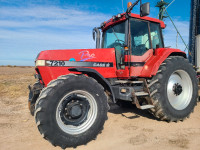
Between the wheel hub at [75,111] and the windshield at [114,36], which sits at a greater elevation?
the windshield at [114,36]

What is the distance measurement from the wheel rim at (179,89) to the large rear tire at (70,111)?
2.05 metres

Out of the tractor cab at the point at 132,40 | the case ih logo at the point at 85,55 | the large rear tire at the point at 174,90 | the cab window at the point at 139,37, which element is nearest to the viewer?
the case ih logo at the point at 85,55

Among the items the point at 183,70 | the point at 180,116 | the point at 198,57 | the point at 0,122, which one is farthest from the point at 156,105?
the point at 0,122

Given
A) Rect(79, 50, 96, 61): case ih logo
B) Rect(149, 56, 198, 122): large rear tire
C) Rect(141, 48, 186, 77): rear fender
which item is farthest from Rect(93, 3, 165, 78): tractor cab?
Rect(79, 50, 96, 61): case ih logo

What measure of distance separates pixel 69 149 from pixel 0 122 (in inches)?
87.7

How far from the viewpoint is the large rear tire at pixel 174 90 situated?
3844mm

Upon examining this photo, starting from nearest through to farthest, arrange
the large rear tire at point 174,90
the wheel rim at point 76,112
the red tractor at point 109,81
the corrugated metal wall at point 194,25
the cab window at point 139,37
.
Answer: the red tractor at point 109,81
the wheel rim at point 76,112
the large rear tire at point 174,90
the cab window at point 139,37
the corrugated metal wall at point 194,25

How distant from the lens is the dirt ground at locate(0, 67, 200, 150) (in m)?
2.87

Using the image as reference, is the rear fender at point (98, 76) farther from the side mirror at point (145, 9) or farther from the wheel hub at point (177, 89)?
the wheel hub at point (177, 89)

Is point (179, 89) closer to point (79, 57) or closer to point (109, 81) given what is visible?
point (109, 81)

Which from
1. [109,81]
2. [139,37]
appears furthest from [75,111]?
[139,37]

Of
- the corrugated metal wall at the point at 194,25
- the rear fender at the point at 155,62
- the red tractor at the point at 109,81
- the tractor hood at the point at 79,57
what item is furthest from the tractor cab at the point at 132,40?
the corrugated metal wall at the point at 194,25

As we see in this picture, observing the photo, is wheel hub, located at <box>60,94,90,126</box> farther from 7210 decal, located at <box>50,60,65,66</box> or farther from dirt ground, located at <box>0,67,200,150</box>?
7210 decal, located at <box>50,60,65,66</box>

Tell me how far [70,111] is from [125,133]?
1238 mm
